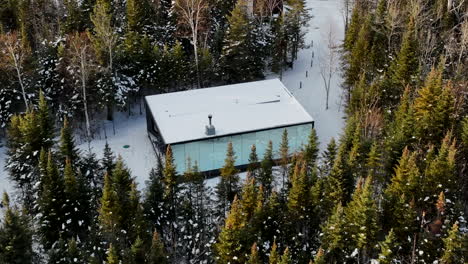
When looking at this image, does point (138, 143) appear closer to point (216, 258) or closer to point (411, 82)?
point (216, 258)

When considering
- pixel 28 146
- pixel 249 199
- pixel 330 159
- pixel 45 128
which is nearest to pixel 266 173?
pixel 330 159

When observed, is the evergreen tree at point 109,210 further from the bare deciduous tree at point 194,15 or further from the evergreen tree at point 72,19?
the evergreen tree at point 72,19

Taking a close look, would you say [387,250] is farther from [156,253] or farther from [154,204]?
[154,204]

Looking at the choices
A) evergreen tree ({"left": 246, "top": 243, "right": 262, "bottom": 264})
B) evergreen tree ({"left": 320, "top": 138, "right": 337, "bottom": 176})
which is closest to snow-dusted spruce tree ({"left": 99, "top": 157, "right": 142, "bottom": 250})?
evergreen tree ({"left": 246, "top": 243, "right": 262, "bottom": 264})

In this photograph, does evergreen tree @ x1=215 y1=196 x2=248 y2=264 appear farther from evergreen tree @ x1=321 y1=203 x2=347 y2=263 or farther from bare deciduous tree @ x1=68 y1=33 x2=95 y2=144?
bare deciduous tree @ x1=68 y1=33 x2=95 y2=144

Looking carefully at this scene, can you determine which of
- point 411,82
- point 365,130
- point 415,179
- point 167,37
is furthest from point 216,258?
point 167,37

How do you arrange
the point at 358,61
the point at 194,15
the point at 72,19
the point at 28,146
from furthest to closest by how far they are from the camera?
the point at 194,15 → the point at 72,19 → the point at 358,61 → the point at 28,146
